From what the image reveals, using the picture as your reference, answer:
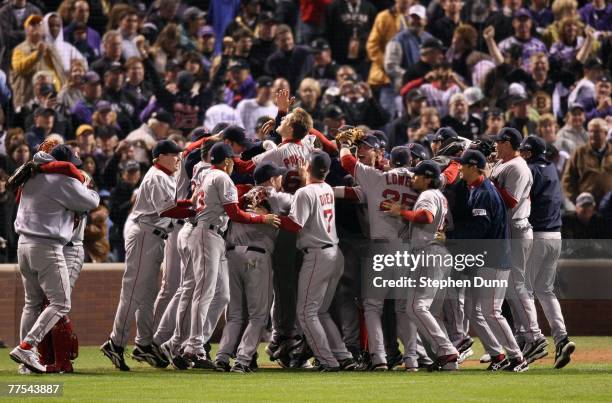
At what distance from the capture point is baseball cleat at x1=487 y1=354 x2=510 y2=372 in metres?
10.4

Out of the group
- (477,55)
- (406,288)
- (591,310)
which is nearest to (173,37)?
(477,55)

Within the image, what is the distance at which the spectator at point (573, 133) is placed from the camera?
604 inches

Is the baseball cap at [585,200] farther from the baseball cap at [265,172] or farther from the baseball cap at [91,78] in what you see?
the baseball cap at [91,78]

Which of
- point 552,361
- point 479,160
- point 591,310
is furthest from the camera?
point 591,310

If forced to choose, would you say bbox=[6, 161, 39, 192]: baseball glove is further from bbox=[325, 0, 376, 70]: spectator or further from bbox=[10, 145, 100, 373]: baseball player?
bbox=[325, 0, 376, 70]: spectator

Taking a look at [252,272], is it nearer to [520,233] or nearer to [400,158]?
[400,158]

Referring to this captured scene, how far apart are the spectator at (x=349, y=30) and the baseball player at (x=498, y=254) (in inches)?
277

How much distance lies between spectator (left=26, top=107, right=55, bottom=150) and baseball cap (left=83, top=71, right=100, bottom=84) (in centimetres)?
87

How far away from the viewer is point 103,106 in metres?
15.0

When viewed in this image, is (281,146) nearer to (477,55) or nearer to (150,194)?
(150,194)

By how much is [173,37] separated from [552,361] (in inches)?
295

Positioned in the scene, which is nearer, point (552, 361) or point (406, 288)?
point (406, 288)

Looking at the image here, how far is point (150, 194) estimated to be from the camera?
1054 centimetres

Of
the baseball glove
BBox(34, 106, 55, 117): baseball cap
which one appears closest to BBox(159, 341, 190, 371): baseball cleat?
the baseball glove
